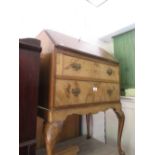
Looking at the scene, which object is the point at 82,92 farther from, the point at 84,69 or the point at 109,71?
the point at 109,71

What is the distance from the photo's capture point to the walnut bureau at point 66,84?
0.83 m

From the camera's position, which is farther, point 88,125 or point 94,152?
point 88,125

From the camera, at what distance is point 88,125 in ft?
5.36

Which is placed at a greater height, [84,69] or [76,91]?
[84,69]

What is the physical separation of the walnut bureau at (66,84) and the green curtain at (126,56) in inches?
17.9

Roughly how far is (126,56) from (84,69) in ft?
2.46

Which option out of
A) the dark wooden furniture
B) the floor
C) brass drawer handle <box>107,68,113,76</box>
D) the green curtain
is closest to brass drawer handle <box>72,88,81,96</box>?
the dark wooden furniture

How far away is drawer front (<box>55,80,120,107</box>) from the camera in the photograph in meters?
0.86

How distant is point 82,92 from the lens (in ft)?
3.16

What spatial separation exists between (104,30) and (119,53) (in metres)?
0.35

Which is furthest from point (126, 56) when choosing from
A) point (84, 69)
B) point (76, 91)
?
point (76, 91)
